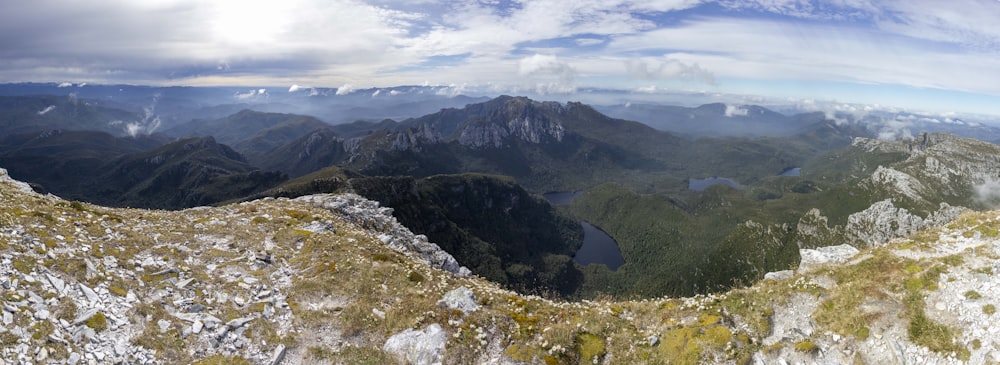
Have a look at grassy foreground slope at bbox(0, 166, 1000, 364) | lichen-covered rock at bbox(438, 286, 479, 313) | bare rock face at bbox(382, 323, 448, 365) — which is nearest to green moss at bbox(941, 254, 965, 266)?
grassy foreground slope at bbox(0, 166, 1000, 364)

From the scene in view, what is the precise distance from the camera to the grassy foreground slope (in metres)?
16.6

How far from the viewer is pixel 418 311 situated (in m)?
21.8

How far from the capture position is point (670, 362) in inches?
694

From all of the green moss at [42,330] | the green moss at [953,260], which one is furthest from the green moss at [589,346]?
the green moss at [42,330]

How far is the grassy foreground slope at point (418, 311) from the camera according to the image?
54.3 feet

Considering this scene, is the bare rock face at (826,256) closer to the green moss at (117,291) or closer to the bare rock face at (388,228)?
the bare rock face at (388,228)

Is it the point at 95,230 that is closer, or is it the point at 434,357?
the point at 434,357

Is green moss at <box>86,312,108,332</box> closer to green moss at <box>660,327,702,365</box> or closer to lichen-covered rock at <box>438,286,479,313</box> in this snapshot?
lichen-covered rock at <box>438,286,479,313</box>

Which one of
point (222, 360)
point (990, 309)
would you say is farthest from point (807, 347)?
point (222, 360)

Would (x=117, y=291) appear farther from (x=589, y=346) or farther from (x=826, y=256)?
(x=826, y=256)

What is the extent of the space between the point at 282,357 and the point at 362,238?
51.3 feet

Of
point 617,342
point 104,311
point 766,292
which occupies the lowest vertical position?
point 617,342

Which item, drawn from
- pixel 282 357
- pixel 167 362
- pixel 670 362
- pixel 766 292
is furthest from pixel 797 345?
pixel 167 362

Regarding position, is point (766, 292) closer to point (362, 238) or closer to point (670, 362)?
point (670, 362)
